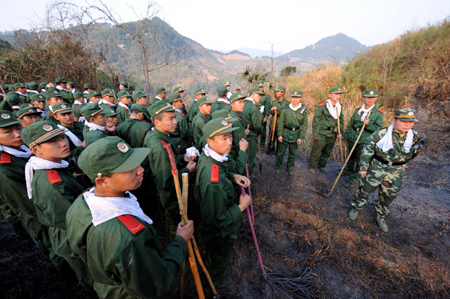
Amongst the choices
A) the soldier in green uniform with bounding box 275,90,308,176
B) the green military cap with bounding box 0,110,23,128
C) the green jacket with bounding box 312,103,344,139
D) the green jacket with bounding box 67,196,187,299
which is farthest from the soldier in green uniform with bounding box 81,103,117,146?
the green jacket with bounding box 312,103,344,139

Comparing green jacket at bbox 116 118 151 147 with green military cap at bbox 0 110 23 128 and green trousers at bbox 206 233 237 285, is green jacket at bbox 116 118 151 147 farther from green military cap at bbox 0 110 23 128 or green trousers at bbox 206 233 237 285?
green trousers at bbox 206 233 237 285

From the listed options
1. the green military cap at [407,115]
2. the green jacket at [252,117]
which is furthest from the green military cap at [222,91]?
the green military cap at [407,115]

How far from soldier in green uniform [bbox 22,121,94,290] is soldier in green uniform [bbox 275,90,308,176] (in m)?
5.28

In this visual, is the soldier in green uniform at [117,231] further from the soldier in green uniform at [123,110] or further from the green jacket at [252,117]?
the soldier in green uniform at [123,110]

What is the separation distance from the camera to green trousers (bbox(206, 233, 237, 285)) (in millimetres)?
2457

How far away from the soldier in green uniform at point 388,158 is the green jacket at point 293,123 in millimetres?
2075

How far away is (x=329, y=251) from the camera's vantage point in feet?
11.3

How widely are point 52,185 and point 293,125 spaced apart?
222 inches

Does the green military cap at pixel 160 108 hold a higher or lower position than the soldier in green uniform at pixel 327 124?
higher

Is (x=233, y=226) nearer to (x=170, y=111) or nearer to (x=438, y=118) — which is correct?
(x=170, y=111)

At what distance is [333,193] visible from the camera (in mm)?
5223

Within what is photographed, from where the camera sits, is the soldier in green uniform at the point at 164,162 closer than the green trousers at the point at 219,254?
No

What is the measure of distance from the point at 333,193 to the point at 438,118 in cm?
654

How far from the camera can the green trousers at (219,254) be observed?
2.46 meters
